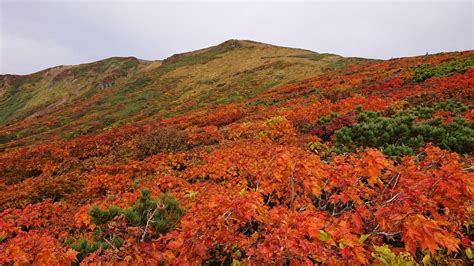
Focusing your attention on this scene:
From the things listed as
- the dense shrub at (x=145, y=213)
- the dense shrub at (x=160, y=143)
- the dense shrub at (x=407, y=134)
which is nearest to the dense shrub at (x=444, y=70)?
the dense shrub at (x=407, y=134)

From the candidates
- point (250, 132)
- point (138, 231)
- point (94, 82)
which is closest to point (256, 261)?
point (138, 231)

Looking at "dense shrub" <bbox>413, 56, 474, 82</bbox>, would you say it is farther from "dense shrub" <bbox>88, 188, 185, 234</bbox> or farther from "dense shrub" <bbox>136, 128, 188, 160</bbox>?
"dense shrub" <bbox>88, 188, 185, 234</bbox>

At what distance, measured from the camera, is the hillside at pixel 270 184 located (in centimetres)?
458

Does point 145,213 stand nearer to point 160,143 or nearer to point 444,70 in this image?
point 160,143

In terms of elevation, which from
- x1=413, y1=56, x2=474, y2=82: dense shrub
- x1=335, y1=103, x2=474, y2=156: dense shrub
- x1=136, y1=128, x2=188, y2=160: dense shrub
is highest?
x1=413, y1=56, x2=474, y2=82: dense shrub

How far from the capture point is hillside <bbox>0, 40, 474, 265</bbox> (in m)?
4.58

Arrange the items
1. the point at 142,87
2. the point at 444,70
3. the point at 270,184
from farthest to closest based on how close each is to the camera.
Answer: the point at 142,87 < the point at 444,70 < the point at 270,184

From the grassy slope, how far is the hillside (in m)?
0.96

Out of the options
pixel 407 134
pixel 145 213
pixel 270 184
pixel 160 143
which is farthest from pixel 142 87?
pixel 270 184

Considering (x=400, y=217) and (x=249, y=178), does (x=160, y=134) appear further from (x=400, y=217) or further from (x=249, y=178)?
(x=400, y=217)

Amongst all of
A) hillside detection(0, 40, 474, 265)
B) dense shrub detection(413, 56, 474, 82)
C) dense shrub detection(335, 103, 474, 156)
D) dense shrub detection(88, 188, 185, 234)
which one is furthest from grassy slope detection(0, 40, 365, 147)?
dense shrub detection(88, 188, 185, 234)

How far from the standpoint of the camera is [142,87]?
51.7 m

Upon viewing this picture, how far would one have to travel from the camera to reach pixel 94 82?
7012 centimetres

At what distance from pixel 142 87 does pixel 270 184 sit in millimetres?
48228
